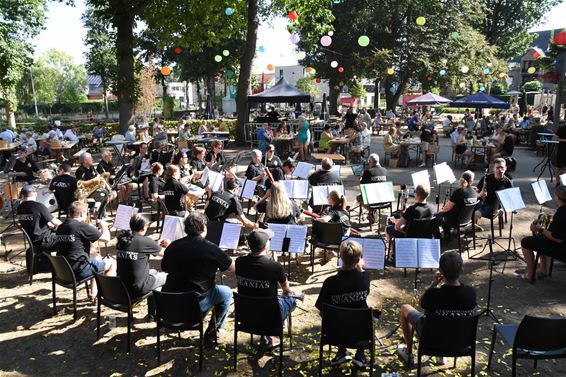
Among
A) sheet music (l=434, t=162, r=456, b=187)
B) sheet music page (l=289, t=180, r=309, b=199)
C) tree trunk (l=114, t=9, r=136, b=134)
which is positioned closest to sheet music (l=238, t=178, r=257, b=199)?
sheet music page (l=289, t=180, r=309, b=199)

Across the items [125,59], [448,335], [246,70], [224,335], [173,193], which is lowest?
[224,335]

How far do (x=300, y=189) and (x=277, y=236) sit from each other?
2834mm

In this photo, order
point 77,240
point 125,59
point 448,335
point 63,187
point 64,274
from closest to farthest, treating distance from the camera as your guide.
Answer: point 448,335
point 64,274
point 77,240
point 63,187
point 125,59

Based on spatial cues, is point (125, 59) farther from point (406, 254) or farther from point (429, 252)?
point (429, 252)

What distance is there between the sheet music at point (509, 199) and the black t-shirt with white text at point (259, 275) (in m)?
4.72

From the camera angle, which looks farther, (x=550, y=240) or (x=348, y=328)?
(x=550, y=240)

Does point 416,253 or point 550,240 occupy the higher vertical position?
point 416,253

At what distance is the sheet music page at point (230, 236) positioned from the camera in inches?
259

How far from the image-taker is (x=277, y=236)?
673 centimetres

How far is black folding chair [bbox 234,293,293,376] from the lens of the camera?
4.67 m

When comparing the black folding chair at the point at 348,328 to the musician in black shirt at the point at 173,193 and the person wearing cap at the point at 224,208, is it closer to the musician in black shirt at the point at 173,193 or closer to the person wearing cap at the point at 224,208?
the person wearing cap at the point at 224,208

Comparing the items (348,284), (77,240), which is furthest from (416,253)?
(77,240)

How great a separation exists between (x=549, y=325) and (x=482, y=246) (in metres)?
5.05

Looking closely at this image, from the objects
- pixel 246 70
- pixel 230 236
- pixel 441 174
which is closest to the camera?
pixel 230 236
